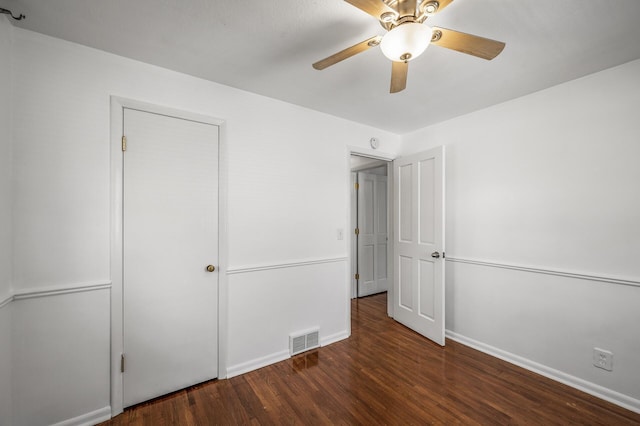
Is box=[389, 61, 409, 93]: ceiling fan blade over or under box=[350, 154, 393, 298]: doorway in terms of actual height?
over

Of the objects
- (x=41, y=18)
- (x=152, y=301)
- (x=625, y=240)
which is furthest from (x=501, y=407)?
(x=41, y=18)

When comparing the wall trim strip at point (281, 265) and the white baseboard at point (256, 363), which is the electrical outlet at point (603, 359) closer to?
the wall trim strip at point (281, 265)

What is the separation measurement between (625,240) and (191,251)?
11.0 ft

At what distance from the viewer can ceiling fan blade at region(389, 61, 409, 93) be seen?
148 cm

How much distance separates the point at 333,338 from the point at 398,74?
2.62 metres

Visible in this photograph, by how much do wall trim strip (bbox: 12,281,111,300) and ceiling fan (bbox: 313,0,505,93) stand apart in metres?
2.22

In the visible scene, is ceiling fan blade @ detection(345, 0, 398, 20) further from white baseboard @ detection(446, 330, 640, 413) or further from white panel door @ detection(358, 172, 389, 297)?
white panel door @ detection(358, 172, 389, 297)

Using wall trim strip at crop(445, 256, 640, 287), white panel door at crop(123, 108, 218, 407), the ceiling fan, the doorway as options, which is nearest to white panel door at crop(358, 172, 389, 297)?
the doorway

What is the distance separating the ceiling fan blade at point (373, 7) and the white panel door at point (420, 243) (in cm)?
190

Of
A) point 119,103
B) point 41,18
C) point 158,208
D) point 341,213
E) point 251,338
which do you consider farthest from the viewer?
point 341,213

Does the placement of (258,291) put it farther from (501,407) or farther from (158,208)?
(501,407)

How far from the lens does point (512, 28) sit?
1580 millimetres

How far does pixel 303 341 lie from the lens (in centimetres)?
269

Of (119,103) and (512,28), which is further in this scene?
(119,103)
